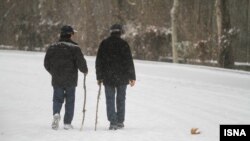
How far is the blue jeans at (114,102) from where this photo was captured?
1128cm

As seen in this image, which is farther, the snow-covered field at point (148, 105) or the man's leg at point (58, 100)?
the man's leg at point (58, 100)

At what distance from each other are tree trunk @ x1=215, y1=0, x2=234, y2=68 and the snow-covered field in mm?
3504

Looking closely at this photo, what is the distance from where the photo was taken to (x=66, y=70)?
36.9 feet

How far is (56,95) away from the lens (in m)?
11.2

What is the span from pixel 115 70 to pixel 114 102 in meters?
0.62

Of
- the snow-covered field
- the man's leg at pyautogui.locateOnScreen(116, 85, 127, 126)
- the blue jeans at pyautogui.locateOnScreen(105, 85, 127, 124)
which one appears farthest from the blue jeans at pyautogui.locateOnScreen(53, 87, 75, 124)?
the man's leg at pyautogui.locateOnScreen(116, 85, 127, 126)

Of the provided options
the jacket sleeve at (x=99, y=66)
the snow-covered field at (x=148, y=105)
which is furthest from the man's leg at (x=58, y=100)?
the jacket sleeve at (x=99, y=66)

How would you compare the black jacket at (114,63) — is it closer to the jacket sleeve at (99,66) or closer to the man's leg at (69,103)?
the jacket sleeve at (99,66)

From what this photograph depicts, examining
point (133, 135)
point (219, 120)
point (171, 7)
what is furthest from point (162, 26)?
point (133, 135)

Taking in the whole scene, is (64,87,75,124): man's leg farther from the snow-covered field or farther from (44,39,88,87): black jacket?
the snow-covered field

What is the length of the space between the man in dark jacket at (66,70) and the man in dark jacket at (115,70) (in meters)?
0.39

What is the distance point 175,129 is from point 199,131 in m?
0.61

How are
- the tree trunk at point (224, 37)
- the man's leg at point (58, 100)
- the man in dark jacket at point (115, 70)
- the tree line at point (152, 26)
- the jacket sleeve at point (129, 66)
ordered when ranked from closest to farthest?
1. the man's leg at point (58, 100)
2. the man in dark jacket at point (115, 70)
3. the jacket sleeve at point (129, 66)
4. the tree trunk at point (224, 37)
5. the tree line at point (152, 26)

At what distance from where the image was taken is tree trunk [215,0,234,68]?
2762 cm
